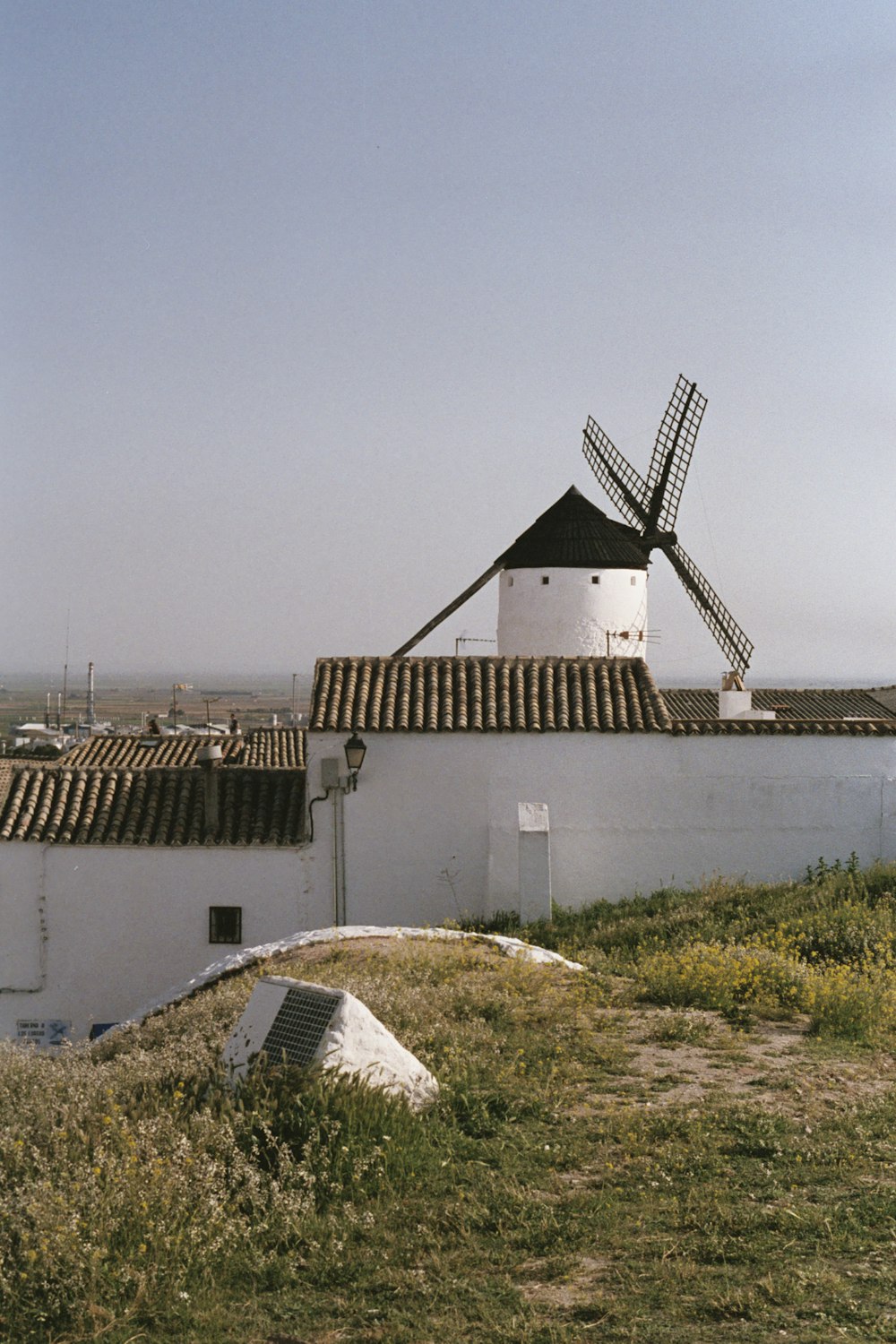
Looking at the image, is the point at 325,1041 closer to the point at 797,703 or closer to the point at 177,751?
the point at 177,751

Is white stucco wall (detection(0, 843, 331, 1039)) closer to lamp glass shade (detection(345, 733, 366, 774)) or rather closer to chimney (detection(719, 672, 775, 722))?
lamp glass shade (detection(345, 733, 366, 774))

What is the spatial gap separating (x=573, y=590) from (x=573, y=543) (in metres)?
1.11

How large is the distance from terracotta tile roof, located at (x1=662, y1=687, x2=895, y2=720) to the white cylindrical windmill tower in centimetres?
442

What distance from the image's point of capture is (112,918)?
1642 centimetres

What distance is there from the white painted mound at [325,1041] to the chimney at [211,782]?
9.40 meters

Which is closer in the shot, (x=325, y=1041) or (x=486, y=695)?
(x=325, y=1041)

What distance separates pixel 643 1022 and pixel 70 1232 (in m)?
5.50

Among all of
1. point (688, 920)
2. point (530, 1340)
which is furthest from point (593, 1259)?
point (688, 920)

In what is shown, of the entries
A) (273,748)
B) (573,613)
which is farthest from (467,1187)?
(273,748)

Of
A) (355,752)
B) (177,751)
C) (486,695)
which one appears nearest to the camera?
(355,752)

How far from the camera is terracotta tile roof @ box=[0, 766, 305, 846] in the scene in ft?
54.0

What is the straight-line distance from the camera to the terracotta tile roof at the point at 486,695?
16.6m

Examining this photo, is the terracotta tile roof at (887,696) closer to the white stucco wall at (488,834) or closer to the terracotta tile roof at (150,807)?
the white stucco wall at (488,834)

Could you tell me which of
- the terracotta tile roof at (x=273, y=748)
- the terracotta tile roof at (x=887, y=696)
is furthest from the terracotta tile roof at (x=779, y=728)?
the terracotta tile roof at (x=887, y=696)
